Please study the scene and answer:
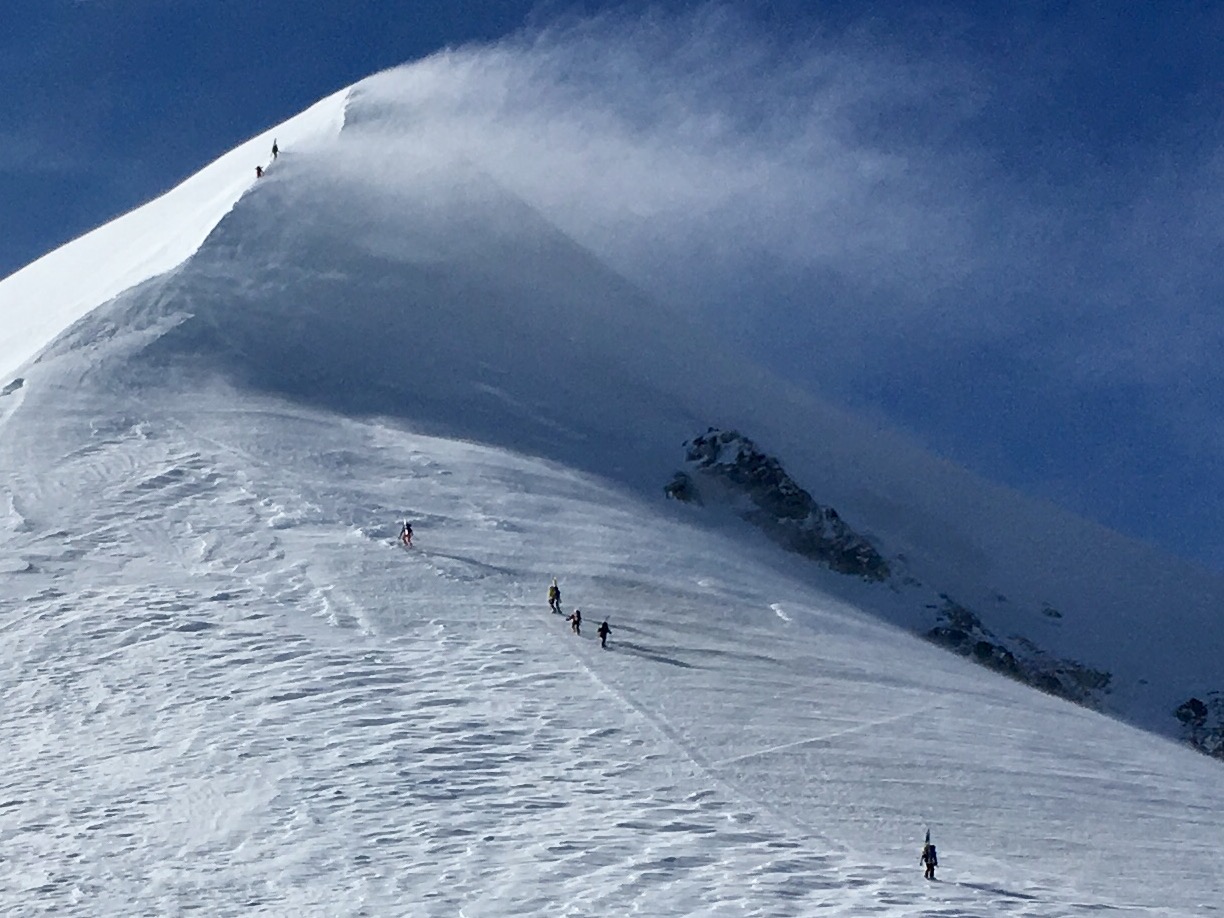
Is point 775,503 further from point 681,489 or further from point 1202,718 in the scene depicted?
point 1202,718

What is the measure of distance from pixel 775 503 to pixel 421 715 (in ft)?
89.6

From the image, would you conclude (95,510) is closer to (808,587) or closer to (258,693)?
(258,693)

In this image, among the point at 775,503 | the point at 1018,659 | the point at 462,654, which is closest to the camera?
the point at 462,654

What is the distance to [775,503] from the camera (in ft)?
180

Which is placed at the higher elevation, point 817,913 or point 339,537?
point 339,537

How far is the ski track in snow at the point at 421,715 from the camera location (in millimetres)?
23406

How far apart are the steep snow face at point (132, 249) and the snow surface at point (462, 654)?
611 millimetres

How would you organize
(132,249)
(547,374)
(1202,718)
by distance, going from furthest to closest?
(132,249)
(547,374)
(1202,718)

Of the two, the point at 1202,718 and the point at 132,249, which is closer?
the point at 1202,718

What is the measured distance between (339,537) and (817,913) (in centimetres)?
1937

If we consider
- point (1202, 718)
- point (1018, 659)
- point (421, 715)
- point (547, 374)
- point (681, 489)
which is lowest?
point (421, 715)

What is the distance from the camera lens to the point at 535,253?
3019 inches

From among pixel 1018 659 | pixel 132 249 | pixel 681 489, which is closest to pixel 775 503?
pixel 681 489

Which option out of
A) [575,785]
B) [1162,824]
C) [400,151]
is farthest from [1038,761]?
[400,151]
